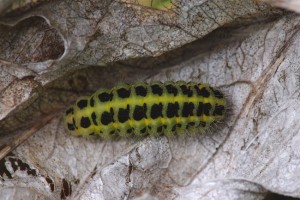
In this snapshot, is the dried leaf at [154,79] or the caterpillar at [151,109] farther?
the caterpillar at [151,109]

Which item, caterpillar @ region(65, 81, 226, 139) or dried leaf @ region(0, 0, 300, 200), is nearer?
dried leaf @ region(0, 0, 300, 200)

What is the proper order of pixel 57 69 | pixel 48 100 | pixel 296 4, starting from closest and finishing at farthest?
pixel 296 4, pixel 57 69, pixel 48 100

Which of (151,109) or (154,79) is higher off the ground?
(154,79)

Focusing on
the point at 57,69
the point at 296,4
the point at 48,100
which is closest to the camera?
the point at 296,4

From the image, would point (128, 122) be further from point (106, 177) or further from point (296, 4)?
point (296, 4)

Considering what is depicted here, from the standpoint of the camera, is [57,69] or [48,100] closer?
[57,69]

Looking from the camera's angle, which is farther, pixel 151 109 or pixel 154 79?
pixel 154 79

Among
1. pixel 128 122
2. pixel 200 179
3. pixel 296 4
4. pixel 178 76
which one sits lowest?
pixel 200 179

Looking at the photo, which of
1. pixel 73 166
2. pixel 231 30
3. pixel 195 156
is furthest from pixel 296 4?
pixel 73 166
